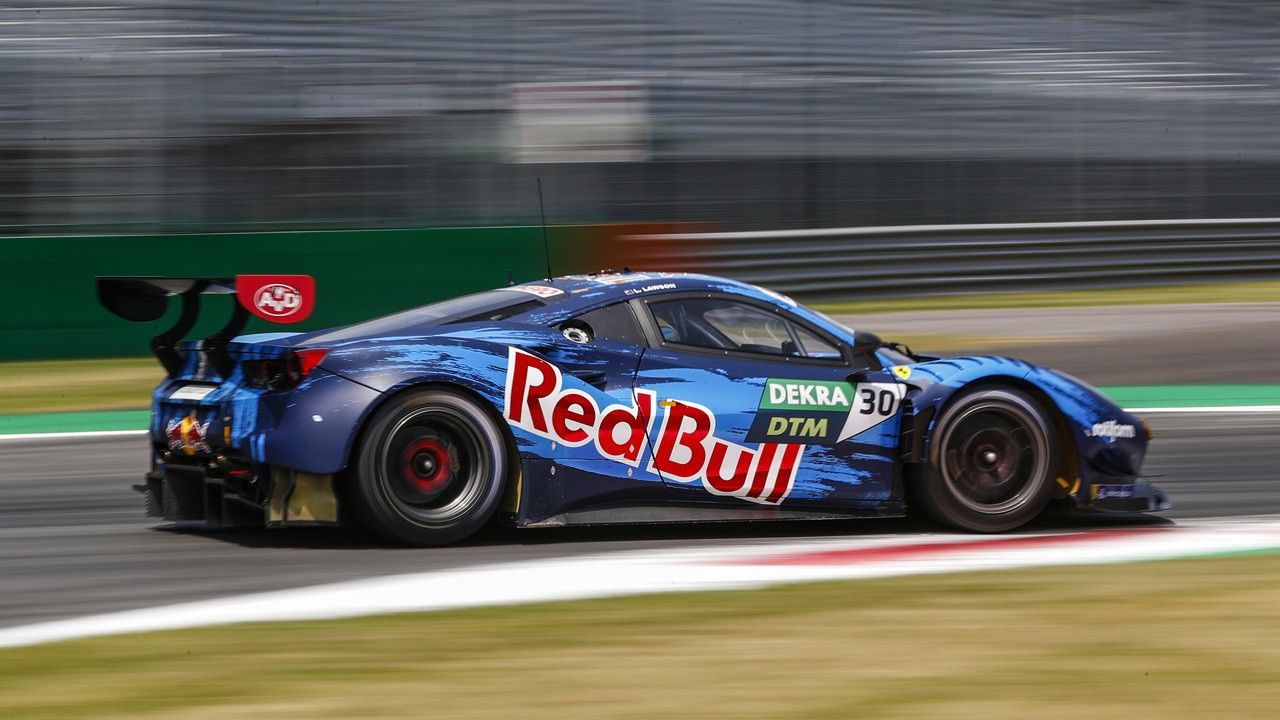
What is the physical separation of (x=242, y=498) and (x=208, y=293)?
2.70ft

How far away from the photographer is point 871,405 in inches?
274

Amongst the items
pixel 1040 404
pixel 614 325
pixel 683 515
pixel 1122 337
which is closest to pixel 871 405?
pixel 1040 404

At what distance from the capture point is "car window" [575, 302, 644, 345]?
6824 mm

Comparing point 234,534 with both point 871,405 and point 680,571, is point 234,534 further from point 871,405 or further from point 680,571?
point 871,405

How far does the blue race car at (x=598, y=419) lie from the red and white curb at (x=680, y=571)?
0.84 feet

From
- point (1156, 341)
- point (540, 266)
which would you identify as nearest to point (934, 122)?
point (1156, 341)

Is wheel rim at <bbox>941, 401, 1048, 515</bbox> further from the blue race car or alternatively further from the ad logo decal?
the ad logo decal

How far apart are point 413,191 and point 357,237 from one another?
39.7 inches

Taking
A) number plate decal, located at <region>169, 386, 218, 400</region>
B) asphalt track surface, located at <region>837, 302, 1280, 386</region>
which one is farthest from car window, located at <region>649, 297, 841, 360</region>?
asphalt track surface, located at <region>837, 302, 1280, 386</region>

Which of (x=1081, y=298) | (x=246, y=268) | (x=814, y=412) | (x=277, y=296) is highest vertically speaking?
(x=246, y=268)

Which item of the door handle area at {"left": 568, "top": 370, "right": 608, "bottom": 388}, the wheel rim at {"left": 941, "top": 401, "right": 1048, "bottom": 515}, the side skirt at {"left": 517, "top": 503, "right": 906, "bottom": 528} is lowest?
the side skirt at {"left": 517, "top": 503, "right": 906, "bottom": 528}

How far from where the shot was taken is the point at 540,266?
50.6 feet

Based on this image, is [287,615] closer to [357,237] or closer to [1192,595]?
[1192,595]

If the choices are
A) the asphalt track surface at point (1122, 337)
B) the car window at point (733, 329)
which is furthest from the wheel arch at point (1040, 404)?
the asphalt track surface at point (1122, 337)
